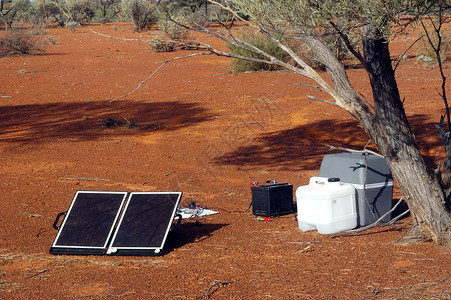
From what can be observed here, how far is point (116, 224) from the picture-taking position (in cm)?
552

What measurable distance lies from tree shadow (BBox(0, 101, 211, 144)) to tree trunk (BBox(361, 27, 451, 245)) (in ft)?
23.7

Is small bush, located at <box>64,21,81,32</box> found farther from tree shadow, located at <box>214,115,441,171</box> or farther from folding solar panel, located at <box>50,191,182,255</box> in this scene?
folding solar panel, located at <box>50,191,182,255</box>

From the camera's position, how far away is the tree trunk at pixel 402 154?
191 inches

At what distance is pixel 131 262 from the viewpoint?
4.81 metres

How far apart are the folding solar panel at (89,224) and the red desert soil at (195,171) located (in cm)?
17

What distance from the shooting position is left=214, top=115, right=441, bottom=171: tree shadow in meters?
9.44

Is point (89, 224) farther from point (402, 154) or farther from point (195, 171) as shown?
point (195, 171)

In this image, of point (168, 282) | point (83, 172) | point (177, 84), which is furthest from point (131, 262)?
point (177, 84)

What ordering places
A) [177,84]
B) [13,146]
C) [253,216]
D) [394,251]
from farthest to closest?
[177,84], [13,146], [253,216], [394,251]

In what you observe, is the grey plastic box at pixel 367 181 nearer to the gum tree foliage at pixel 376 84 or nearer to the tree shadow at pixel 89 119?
the gum tree foliage at pixel 376 84

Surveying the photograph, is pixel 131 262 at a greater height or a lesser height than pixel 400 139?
lesser

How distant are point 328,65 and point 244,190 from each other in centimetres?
309

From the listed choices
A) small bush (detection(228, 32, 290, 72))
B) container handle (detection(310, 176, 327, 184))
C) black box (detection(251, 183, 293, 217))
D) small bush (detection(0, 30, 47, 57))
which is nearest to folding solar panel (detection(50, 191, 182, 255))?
black box (detection(251, 183, 293, 217))

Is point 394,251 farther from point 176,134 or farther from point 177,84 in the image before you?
point 177,84
